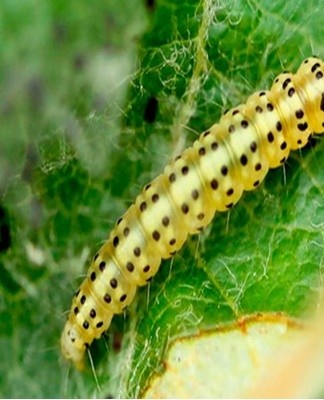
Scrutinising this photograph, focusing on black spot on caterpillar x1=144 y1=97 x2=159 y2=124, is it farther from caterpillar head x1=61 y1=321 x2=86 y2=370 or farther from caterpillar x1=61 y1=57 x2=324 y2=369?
caterpillar head x1=61 y1=321 x2=86 y2=370

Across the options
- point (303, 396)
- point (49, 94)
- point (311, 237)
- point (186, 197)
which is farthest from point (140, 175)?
point (303, 396)

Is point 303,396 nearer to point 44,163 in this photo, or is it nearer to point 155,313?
point 155,313

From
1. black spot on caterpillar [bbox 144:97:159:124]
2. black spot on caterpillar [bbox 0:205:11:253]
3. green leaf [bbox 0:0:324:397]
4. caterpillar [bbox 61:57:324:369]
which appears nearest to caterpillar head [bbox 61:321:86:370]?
green leaf [bbox 0:0:324:397]

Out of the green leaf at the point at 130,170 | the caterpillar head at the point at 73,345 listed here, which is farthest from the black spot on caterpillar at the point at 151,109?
the caterpillar head at the point at 73,345

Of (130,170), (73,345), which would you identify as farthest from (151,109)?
(73,345)

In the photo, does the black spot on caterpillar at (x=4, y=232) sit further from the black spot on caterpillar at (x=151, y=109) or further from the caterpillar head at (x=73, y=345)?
the black spot on caterpillar at (x=151, y=109)

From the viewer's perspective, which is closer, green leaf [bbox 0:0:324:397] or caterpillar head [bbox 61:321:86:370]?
green leaf [bbox 0:0:324:397]
